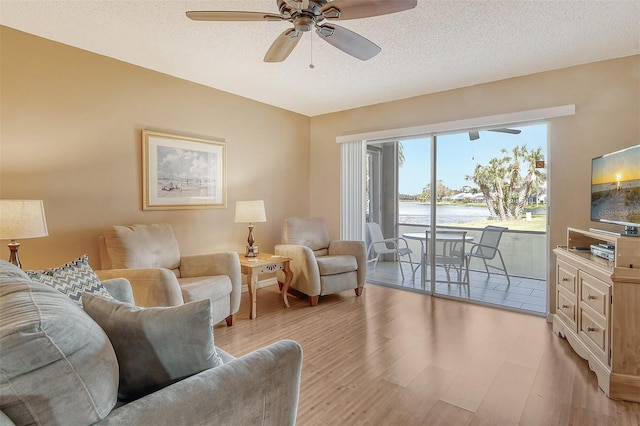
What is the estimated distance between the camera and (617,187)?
94.1 inches

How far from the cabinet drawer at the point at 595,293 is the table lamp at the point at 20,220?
3.70 metres

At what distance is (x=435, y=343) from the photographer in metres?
2.67

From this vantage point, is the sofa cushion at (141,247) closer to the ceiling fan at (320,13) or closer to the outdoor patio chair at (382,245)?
the ceiling fan at (320,13)

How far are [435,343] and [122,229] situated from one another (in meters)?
2.82

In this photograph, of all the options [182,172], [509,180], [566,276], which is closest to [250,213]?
[182,172]

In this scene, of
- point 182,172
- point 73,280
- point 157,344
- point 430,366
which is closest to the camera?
point 157,344

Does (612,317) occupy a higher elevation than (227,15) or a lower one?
lower

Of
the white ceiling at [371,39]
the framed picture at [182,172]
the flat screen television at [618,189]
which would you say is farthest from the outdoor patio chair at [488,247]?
the framed picture at [182,172]

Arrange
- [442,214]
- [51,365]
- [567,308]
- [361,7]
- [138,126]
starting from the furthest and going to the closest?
[442,214]
[138,126]
[567,308]
[361,7]
[51,365]

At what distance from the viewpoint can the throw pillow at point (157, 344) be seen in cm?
100

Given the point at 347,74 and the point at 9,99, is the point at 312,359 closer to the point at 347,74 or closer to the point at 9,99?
the point at 347,74

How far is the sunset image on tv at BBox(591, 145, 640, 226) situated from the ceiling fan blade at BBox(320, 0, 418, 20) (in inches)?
73.0

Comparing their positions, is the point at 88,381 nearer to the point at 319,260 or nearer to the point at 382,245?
the point at 319,260

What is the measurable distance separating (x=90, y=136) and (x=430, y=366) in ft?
11.1
